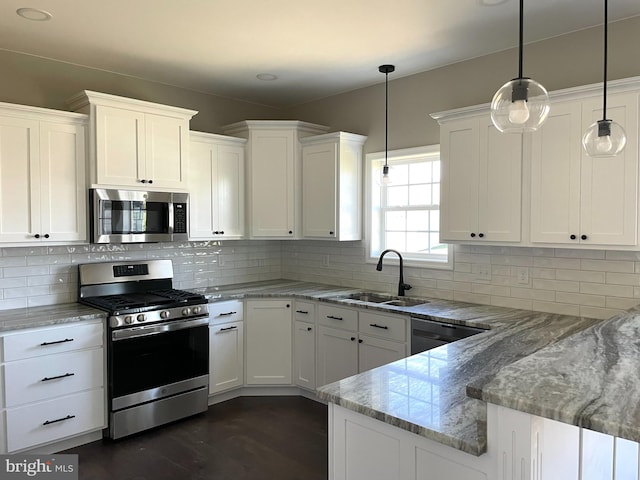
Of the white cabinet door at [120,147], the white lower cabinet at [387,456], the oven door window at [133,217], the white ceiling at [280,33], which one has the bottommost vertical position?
the white lower cabinet at [387,456]

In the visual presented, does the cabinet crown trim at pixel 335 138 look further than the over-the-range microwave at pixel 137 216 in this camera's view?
Yes

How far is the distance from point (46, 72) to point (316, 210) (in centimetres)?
244

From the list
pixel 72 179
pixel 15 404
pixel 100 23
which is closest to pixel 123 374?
pixel 15 404

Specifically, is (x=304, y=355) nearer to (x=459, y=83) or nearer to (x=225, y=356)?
(x=225, y=356)

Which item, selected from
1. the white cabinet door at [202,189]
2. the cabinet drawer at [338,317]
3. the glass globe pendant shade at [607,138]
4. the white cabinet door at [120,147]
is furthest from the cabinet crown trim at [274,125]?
the glass globe pendant shade at [607,138]

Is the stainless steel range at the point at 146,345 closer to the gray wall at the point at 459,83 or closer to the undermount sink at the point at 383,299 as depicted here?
the undermount sink at the point at 383,299

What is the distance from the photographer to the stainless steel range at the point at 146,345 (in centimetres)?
338

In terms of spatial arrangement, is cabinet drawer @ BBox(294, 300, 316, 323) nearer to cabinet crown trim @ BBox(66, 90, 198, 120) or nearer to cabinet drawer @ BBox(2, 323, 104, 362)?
cabinet drawer @ BBox(2, 323, 104, 362)

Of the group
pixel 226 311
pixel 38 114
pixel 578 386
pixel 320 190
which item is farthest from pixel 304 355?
pixel 578 386

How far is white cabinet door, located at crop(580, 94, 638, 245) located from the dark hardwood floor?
7.24ft

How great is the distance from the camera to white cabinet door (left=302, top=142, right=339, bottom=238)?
435 cm

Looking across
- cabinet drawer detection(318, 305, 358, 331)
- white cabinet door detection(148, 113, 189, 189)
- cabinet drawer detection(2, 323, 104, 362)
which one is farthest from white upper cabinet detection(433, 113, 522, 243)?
cabinet drawer detection(2, 323, 104, 362)

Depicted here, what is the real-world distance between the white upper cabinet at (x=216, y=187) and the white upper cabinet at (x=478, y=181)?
193cm

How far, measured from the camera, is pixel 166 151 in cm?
389
